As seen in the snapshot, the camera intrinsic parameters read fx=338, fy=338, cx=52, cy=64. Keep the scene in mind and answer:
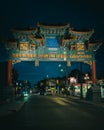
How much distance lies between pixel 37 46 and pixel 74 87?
40750mm

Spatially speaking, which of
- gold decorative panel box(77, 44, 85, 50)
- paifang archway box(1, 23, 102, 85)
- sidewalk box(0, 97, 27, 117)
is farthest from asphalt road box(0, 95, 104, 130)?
gold decorative panel box(77, 44, 85, 50)

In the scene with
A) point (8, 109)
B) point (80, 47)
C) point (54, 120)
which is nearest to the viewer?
point (54, 120)

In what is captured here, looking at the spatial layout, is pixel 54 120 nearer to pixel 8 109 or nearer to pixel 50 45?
pixel 8 109

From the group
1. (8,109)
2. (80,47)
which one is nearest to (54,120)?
(8,109)

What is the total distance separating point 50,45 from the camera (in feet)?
168

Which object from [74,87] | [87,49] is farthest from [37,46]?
[74,87]

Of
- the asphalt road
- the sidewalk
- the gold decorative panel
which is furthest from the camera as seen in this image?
the gold decorative panel

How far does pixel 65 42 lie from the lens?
52219mm

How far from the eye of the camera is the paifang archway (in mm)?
50750

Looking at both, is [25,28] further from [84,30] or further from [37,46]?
[84,30]

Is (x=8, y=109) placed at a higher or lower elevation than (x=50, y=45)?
lower

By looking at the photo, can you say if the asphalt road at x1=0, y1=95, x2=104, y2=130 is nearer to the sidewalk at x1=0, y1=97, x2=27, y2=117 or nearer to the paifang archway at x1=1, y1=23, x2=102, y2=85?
the sidewalk at x1=0, y1=97, x2=27, y2=117

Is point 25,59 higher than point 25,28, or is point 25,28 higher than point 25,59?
point 25,28

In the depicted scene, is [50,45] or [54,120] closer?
[54,120]
